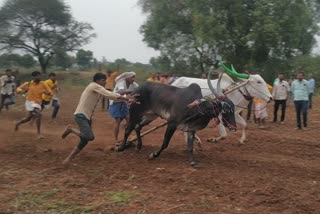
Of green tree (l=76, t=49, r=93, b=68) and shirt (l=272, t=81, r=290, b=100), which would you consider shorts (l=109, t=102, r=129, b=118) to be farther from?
green tree (l=76, t=49, r=93, b=68)

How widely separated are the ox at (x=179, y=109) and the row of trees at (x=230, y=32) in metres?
17.1

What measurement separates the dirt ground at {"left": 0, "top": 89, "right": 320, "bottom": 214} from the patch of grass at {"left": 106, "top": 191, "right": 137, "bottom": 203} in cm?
1

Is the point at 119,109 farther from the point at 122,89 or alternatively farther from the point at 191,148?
the point at 191,148

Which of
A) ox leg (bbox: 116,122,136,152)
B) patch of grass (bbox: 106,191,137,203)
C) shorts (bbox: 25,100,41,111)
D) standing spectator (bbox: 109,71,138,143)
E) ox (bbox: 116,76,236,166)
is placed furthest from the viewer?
shorts (bbox: 25,100,41,111)

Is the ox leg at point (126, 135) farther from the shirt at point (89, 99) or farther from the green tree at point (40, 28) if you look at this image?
the green tree at point (40, 28)

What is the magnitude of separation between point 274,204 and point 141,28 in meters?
27.1

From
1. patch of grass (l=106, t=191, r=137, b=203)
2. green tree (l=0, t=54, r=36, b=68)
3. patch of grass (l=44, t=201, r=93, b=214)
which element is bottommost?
patch of grass (l=44, t=201, r=93, b=214)

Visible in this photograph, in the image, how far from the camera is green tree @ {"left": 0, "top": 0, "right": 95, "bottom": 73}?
38.4m

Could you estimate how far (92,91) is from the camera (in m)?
8.01

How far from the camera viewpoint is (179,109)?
8.28 metres

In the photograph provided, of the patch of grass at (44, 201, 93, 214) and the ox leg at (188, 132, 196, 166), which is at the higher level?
the ox leg at (188, 132, 196, 166)

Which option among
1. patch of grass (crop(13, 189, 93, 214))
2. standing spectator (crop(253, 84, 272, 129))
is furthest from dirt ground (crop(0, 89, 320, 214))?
standing spectator (crop(253, 84, 272, 129))

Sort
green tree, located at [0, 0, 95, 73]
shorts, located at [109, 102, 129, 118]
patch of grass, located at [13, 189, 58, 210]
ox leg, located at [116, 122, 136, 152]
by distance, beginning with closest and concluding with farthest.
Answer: patch of grass, located at [13, 189, 58, 210], ox leg, located at [116, 122, 136, 152], shorts, located at [109, 102, 129, 118], green tree, located at [0, 0, 95, 73]

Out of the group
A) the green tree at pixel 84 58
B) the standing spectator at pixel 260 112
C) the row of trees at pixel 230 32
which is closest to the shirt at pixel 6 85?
the standing spectator at pixel 260 112
